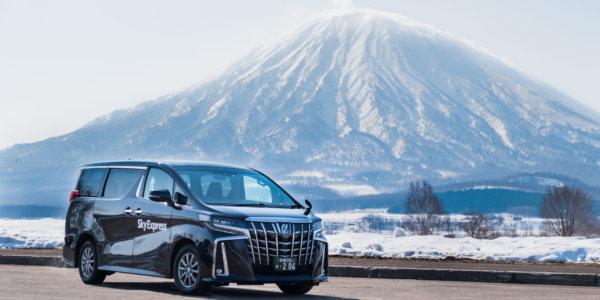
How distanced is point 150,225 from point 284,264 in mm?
2160

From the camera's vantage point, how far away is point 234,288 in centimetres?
1947

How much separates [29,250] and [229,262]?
13698 mm

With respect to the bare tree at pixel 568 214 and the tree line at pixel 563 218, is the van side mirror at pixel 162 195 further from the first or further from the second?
the bare tree at pixel 568 214

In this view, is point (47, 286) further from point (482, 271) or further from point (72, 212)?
point (482, 271)

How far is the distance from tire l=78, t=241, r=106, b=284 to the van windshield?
2271mm

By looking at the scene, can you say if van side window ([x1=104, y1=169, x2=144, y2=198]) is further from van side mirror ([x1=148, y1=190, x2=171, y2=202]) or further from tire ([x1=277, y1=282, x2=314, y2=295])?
tire ([x1=277, y1=282, x2=314, y2=295])

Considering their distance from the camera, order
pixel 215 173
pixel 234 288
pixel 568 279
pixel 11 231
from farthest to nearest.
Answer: pixel 11 231
pixel 568 279
pixel 234 288
pixel 215 173

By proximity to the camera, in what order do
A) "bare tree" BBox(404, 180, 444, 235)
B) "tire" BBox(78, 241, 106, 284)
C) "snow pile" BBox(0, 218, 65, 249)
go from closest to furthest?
"tire" BBox(78, 241, 106, 284) < "snow pile" BBox(0, 218, 65, 249) < "bare tree" BBox(404, 180, 444, 235)

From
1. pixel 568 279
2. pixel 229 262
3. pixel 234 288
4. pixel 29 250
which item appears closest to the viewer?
pixel 229 262

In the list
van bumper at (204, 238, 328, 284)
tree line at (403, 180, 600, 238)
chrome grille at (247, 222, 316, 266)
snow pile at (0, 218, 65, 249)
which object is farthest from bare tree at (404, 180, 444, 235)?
van bumper at (204, 238, 328, 284)

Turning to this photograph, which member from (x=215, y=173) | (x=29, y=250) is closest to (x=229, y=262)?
(x=215, y=173)

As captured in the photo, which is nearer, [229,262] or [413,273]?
[229,262]

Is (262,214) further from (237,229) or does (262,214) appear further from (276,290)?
(276,290)

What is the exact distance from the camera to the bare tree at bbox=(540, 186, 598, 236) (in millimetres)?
139000
